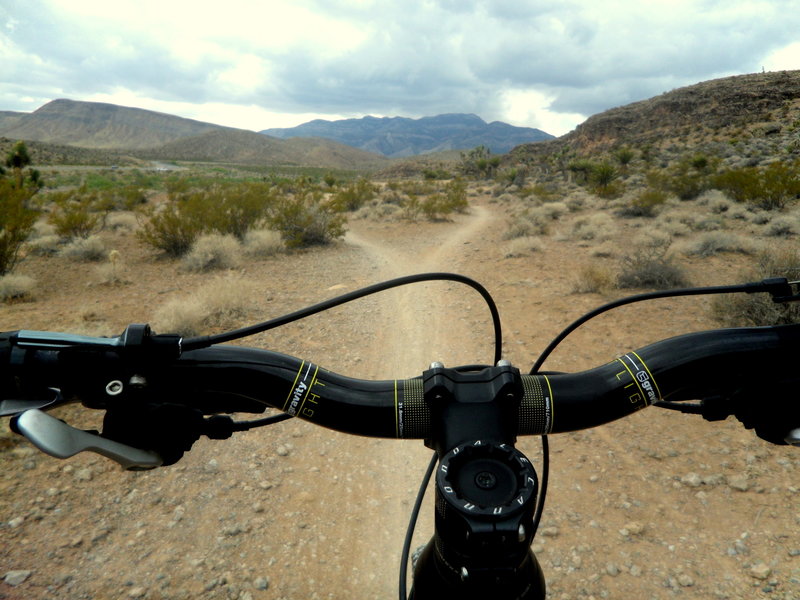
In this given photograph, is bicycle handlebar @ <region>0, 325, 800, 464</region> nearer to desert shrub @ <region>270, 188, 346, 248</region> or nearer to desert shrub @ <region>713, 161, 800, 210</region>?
desert shrub @ <region>270, 188, 346, 248</region>

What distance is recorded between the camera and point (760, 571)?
8.83ft

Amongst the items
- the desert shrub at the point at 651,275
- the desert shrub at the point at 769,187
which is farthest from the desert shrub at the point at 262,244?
the desert shrub at the point at 769,187

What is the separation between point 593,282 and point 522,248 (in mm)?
3337

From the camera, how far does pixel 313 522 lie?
129 inches

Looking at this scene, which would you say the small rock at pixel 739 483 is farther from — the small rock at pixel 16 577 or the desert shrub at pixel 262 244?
the desert shrub at pixel 262 244

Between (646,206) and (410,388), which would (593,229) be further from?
(410,388)

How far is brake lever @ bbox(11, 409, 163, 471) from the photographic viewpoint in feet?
2.52

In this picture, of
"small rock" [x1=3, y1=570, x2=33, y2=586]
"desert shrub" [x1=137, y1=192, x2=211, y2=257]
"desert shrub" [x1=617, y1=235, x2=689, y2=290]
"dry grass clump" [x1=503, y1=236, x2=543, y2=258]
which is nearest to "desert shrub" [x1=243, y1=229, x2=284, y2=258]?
"desert shrub" [x1=137, y1=192, x2=211, y2=257]

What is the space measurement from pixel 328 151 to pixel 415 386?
16577 cm

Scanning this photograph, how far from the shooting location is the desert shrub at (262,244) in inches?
437

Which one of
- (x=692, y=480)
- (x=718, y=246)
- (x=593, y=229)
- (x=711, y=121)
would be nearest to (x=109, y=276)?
(x=692, y=480)

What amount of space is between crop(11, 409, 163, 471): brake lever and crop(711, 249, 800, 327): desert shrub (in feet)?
21.0

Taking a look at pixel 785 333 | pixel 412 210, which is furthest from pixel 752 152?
pixel 785 333

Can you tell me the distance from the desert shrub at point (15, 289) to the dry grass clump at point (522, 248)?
917cm
